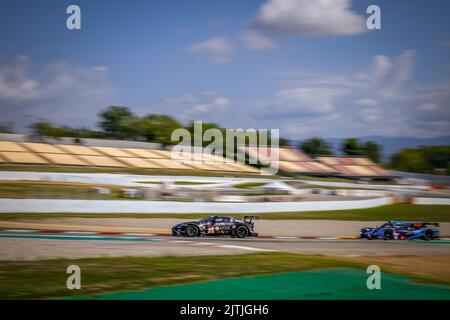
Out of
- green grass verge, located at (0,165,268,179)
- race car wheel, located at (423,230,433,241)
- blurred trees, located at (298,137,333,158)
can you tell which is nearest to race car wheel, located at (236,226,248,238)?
race car wheel, located at (423,230,433,241)

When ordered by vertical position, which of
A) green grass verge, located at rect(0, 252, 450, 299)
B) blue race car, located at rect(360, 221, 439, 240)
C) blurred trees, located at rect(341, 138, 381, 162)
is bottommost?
green grass verge, located at rect(0, 252, 450, 299)

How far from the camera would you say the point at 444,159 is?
108250mm

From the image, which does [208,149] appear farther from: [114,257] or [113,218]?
[114,257]

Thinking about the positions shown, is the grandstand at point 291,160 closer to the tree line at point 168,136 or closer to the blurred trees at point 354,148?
the tree line at point 168,136

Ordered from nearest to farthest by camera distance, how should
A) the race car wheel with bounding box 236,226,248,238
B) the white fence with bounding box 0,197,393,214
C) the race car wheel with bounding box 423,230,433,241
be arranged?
1. the race car wheel with bounding box 236,226,248,238
2. the race car wheel with bounding box 423,230,433,241
3. the white fence with bounding box 0,197,393,214

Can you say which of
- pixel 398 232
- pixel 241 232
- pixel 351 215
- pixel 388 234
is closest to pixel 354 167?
pixel 351 215

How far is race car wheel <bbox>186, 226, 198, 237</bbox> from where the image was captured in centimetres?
1973

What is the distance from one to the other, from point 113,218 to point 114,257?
10831 mm

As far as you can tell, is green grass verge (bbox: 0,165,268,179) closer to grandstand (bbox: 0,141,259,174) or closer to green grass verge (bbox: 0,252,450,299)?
grandstand (bbox: 0,141,259,174)

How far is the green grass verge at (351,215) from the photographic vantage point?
79.3 ft

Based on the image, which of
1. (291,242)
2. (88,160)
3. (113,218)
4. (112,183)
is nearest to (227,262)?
(291,242)

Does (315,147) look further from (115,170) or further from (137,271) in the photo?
(137,271)

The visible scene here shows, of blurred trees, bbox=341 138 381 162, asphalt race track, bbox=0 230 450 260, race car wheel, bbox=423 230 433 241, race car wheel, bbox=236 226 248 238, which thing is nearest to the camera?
asphalt race track, bbox=0 230 450 260

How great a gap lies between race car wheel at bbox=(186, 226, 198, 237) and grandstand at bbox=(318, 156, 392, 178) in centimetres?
6065
